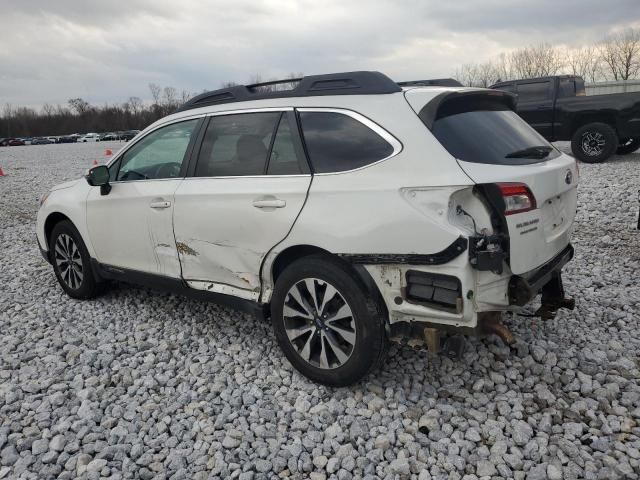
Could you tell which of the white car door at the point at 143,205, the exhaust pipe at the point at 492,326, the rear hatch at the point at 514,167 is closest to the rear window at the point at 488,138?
the rear hatch at the point at 514,167

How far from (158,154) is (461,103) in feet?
8.03

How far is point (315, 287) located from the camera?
305cm

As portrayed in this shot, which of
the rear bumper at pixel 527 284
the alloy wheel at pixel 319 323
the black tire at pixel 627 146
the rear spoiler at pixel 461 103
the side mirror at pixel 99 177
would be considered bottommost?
the alloy wheel at pixel 319 323

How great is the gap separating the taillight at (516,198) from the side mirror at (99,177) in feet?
10.6

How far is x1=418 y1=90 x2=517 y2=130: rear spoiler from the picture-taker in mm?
2826

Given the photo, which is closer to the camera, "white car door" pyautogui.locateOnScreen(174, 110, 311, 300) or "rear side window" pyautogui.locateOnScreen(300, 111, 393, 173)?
"rear side window" pyautogui.locateOnScreen(300, 111, 393, 173)

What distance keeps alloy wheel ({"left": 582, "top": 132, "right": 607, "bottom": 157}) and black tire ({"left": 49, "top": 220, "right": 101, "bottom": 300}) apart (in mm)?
10593

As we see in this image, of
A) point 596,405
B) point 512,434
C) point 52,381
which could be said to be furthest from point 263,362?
point 596,405

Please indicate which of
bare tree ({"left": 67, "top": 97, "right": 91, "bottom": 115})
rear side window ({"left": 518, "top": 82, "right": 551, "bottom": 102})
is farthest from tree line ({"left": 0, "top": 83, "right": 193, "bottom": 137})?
rear side window ({"left": 518, "top": 82, "right": 551, "bottom": 102})

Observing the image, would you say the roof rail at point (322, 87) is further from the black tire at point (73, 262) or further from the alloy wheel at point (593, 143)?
the alloy wheel at point (593, 143)

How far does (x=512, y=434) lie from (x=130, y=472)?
201 centimetres

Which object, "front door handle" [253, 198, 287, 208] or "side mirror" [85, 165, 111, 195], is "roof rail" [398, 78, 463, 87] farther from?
"side mirror" [85, 165, 111, 195]

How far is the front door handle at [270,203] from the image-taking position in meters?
3.12

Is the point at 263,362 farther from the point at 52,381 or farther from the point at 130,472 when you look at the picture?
the point at 52,381
